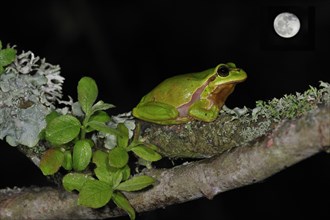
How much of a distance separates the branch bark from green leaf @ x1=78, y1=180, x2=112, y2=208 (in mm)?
83

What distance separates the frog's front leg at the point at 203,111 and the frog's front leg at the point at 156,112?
3 cm

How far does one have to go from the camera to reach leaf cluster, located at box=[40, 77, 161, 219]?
1.08 metres

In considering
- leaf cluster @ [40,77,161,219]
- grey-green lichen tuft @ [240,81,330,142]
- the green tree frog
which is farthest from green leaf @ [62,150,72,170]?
grey-green lichen tuft @ [240,81,330,142]

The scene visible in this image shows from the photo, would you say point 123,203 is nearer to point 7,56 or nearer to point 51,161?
point 51,161

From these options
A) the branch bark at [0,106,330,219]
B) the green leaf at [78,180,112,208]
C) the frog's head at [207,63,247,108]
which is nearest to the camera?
the branch bark at [0,106,330,219]

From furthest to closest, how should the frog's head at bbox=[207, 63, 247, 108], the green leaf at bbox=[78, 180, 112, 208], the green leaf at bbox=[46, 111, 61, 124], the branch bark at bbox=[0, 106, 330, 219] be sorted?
the frog's head at bbox=[207, 63, 247, 108] → the green leaf at bbox=[46, 111, 61, 124] → the green leaf at bbox=[78, 180, 112, 208] → the branch bark at bbox=[0, 106, 330, 219]

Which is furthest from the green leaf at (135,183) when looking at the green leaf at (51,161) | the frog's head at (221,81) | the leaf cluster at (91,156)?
the frog's head at (221,81)

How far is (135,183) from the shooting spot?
3.58ft

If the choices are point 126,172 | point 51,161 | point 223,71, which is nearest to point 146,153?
point 126,172

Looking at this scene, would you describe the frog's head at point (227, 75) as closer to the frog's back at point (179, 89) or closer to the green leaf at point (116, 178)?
the frog's back at point (179, 89)

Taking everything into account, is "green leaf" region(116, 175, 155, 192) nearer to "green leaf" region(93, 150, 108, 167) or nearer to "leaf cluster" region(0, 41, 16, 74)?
"green leaf" region(93, 150, 108, 167)

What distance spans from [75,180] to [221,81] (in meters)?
0.33

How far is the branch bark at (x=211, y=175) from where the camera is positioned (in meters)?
0.89

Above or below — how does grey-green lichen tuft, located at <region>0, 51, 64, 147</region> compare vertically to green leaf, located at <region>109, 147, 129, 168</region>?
above
